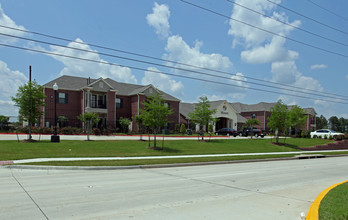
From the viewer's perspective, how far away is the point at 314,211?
6160 mm

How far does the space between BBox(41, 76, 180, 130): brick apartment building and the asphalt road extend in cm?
2913

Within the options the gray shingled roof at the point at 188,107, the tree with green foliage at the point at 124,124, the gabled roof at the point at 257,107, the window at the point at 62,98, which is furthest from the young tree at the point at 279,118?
the gabled roof at the point at 257,107

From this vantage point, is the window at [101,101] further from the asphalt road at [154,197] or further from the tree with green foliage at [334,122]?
the tree with green foliage at [334,122]

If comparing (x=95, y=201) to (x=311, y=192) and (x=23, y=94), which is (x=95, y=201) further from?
(x=23, y=94)

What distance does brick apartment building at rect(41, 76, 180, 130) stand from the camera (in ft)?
126

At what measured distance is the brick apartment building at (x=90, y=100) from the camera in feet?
126

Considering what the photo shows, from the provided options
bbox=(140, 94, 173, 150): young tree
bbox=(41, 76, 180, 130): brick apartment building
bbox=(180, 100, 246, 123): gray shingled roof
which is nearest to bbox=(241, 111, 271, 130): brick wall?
bbox=(180, 100, 246, 123): gray shingled roof

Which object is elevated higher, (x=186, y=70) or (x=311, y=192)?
(x=186, y=70)

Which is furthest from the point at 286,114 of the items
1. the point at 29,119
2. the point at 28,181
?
the point at 28,181

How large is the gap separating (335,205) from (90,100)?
37850 millimetres

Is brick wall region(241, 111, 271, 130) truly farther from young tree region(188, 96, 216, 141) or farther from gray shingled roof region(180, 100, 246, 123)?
young tree region(188, 96, 216, 141)

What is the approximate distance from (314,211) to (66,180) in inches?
320

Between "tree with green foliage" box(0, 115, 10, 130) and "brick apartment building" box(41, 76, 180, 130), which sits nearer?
"tree with green foliage" box(0, 115, 10, 130)

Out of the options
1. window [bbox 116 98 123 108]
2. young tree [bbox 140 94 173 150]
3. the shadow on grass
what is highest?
window [bbox 116 98 123 108]
